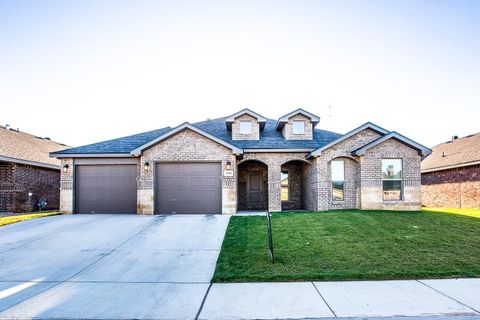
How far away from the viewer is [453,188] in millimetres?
19797

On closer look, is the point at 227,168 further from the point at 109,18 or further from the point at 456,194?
the point at 456,194

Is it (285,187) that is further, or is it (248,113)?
(285,187)

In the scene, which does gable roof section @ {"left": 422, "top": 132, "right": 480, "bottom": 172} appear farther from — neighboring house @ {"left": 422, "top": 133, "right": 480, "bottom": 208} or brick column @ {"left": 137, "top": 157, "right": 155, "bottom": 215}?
brick column @ {"left": 137, "top": 157, "right": 155, "bottom": 215}

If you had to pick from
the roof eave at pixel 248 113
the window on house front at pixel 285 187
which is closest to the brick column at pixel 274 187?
the window on house front at pixel 285 187

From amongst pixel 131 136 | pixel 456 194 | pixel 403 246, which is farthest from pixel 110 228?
pixel 456 194

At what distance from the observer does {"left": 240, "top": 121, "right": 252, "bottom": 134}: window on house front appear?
16.7 metres

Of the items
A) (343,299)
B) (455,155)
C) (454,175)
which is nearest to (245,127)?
(343,299)

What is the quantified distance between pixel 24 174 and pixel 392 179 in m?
20.5

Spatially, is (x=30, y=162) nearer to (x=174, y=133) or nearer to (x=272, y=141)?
(x=174, y=133)

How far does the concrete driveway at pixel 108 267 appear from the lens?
4668 mm

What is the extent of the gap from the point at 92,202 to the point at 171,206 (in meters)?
4.25

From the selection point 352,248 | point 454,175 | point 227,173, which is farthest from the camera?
point 454,175

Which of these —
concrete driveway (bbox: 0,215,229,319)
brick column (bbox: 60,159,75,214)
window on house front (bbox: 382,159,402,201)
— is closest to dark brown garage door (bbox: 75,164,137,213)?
brick column (bbox: 60,159,75,214)

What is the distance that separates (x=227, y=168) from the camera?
535 inches
